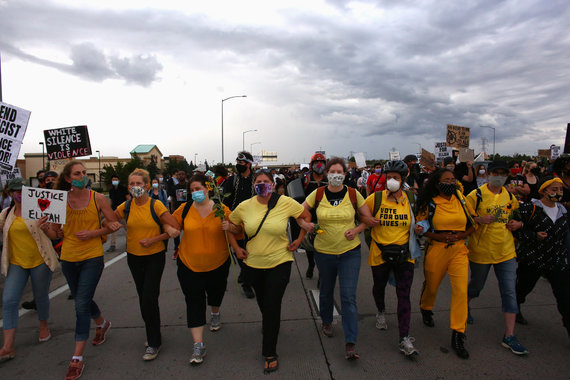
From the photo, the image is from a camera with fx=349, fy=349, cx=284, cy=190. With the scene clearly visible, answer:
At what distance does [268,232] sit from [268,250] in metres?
0.18

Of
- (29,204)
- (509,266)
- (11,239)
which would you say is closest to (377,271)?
(509,266)

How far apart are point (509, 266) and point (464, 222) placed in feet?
2.33

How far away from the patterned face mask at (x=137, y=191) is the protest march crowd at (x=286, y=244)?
0.05 feet

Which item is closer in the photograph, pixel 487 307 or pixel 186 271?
pixel 186 271

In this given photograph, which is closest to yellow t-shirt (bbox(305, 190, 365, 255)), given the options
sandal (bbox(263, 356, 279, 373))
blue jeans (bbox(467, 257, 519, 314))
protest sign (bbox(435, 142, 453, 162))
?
sandal (bbox(263, 356, 279, 373))

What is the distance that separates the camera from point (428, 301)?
416cm

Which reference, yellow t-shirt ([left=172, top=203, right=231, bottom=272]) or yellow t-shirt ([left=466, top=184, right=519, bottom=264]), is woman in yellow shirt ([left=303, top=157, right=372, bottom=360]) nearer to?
yellow t-shirt ([left=172, top=203, right=231, bottom=272])

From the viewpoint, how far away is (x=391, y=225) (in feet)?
12.4

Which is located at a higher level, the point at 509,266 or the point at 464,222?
the point at 464,222

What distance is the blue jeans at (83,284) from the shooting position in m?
3.50

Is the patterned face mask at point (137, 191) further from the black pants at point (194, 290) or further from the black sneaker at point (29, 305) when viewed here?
the black sneaker at point (29, 305)

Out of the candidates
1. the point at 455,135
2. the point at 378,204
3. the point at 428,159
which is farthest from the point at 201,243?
the point at 455,135

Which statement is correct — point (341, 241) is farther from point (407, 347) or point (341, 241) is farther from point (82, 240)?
point (82, 240)

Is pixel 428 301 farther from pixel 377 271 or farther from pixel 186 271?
pixel 186 271
